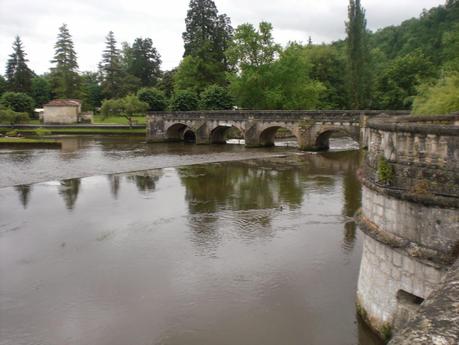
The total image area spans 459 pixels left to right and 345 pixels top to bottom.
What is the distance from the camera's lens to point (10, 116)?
70562 millimetres

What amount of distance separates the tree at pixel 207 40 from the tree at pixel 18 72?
34035 millimetres

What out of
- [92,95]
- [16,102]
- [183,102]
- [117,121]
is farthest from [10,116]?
[183,102]

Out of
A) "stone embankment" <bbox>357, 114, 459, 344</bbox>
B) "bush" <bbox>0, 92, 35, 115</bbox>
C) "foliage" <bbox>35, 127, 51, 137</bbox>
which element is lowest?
"stone embankment" <bbox>357, 114, 459, 344</bbox>

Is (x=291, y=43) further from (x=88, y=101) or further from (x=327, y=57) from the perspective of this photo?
(x=88, y=101)

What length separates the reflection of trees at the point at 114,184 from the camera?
89.6 feet

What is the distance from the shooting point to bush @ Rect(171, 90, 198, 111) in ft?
215

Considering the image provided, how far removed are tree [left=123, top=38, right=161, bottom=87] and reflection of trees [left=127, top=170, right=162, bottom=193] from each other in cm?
7010

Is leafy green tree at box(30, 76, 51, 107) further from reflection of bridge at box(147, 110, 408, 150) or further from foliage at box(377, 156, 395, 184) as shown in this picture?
foliage at box(377, 156, 395, 184)

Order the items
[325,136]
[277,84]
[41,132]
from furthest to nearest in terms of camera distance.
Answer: [41,132]
[277,84]
[325,136]

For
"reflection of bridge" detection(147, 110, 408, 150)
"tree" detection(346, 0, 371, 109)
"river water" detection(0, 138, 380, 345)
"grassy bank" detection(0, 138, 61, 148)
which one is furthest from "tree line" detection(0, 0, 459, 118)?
"grassy bank" detection(0, 138, 61, 148)

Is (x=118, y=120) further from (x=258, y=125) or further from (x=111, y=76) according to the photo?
(x=258, y=125)

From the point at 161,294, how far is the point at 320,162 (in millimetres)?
27561

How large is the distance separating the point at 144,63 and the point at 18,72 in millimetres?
26441

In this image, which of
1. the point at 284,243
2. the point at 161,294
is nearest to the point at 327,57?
the point at 284,243
